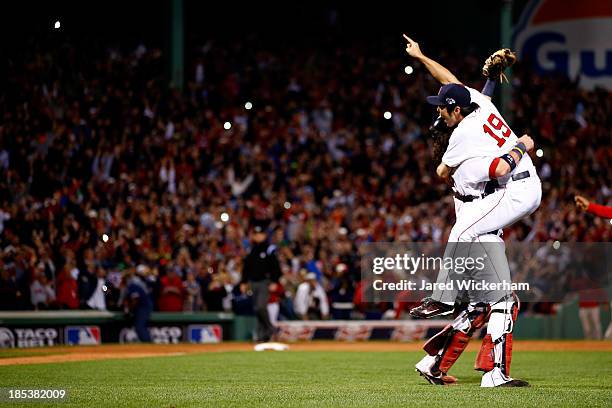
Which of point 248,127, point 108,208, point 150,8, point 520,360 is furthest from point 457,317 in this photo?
point 150,8

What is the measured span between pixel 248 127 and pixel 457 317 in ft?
52.1

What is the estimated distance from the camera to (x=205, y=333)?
19.6m

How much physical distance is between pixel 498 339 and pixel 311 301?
12.3m

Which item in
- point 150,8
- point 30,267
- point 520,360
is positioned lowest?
point 520,360

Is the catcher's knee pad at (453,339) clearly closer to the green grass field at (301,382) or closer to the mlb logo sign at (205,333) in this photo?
the green grass field at (301,382)

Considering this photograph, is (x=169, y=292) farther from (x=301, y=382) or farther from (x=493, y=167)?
(x=493, y=167)

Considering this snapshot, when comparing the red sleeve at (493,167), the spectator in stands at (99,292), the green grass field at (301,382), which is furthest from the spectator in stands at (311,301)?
the red sleeve at (493,167)

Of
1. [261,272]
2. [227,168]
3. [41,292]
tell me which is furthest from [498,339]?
[227,168]

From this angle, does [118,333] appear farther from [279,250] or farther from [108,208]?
[279,250]

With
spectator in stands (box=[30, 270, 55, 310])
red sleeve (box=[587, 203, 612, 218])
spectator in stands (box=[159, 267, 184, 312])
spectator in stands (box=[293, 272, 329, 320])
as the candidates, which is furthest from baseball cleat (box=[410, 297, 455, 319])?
spectator in stands (box=[293, 272, 329, 320])

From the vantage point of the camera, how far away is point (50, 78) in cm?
2020

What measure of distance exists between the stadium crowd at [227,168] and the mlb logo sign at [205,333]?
0.50 meters

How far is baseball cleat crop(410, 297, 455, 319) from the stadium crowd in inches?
406

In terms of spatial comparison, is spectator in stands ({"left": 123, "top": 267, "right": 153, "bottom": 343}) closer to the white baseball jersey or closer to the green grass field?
the green grass field
